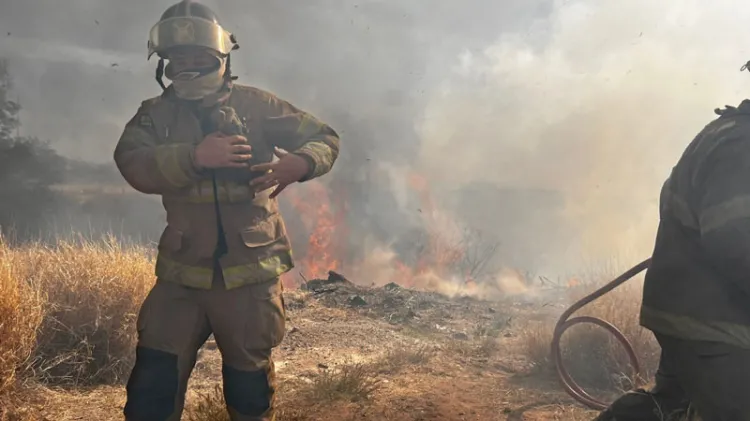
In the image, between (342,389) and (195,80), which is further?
(342,389)

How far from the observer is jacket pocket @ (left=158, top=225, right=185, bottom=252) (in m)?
2.35

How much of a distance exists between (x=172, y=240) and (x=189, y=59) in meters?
0.76

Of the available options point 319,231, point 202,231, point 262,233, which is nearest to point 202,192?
point 202,231

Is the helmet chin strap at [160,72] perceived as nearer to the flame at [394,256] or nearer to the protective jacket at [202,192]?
the protective jacket at [202,192]

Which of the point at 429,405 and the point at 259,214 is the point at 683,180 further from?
the point at 429,405

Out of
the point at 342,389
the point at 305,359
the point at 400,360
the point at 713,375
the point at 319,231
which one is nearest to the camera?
the point at 713,375

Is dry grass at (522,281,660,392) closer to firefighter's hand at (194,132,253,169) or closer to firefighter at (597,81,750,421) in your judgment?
firefighter at (597,81,750,421)

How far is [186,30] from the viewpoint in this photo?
7.76 ft

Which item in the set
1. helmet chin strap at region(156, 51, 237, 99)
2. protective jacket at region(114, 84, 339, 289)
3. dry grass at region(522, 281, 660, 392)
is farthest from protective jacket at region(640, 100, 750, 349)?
dry grass at region(522, 281, 660, 392)

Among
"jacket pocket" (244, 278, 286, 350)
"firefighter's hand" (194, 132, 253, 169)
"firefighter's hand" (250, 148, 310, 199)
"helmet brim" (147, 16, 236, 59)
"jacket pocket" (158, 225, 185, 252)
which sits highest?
"helmet brim" (147, 16, 236, 59)

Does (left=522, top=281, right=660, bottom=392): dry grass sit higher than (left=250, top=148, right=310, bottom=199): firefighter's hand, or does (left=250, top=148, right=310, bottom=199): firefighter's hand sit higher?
(left=250, top=148, right=310, bottom=199): firefighter's hand

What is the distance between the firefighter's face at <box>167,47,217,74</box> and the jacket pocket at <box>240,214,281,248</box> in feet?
2.30

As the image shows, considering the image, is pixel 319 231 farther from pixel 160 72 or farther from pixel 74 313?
pixel 160 72

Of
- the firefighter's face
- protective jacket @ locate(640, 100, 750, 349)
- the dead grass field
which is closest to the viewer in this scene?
protective jacket @ locate(640, 100, 750, 349)
